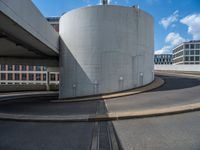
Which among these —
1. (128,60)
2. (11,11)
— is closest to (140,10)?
(128,60)

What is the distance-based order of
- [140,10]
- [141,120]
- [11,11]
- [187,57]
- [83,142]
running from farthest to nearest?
[187,57], [140,10], [11,11], [141,120], [83,142]

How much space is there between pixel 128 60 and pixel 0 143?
12.6 m

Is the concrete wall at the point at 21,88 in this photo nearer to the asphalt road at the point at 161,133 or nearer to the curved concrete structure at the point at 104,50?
the curved concrete structure at the point at 104,50

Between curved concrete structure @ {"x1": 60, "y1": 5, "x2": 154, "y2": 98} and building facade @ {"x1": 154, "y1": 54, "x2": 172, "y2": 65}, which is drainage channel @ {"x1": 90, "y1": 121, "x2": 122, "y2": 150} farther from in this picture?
building facade @ {"x1": 154, "y1": 54, "x2": 172, "y2": 65}

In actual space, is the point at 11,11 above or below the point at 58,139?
above

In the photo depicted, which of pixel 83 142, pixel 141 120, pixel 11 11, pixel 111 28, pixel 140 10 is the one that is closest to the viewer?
pixel 83 142

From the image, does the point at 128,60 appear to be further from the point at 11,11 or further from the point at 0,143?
the point at 0,143

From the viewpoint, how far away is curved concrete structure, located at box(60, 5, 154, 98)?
14.7 meters

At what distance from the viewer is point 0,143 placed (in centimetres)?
431

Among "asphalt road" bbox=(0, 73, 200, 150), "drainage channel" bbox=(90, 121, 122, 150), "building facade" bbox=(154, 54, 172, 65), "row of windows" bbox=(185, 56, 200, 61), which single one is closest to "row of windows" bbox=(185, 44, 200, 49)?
"row of windows" bbox=(185, 56, 200, 61)

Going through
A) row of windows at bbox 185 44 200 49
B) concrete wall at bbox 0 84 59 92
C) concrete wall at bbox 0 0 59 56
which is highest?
row of windows at bbox 185 44 200 49

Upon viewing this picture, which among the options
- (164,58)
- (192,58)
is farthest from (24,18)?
(164,58)

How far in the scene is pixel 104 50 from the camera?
14.7m

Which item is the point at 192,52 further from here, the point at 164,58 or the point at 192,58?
the point at 164,58
